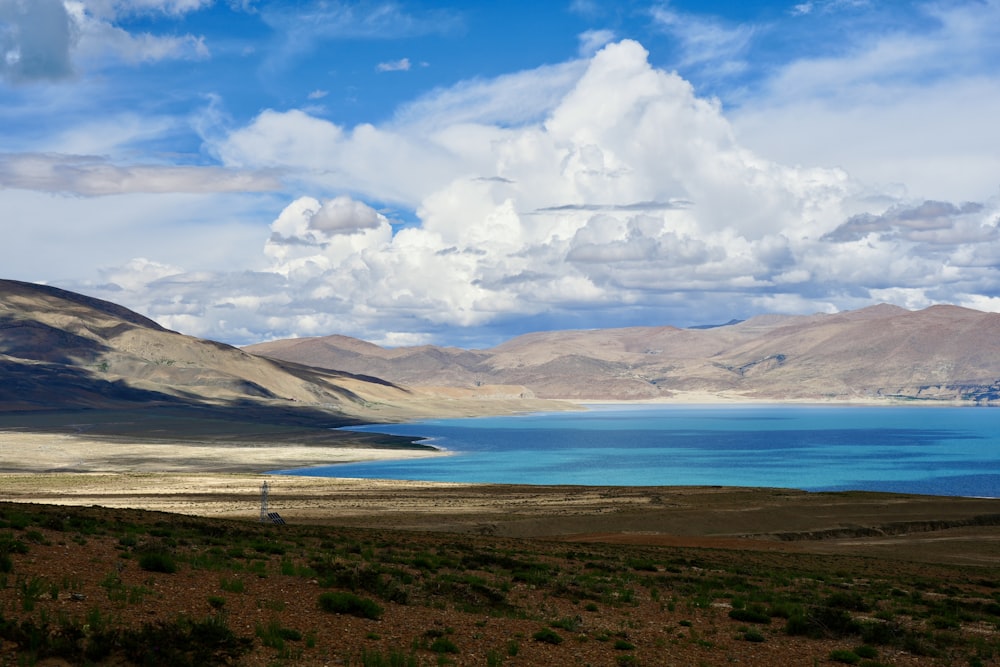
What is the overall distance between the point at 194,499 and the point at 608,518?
31.3m

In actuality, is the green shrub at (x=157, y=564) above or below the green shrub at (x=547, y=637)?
above

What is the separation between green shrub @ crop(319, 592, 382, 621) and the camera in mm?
16500

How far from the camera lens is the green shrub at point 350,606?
16500mm

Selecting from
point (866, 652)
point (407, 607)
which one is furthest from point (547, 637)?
point (866, 652)

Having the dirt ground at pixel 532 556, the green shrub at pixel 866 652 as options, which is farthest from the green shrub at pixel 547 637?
the green shrub at pixel 866 652

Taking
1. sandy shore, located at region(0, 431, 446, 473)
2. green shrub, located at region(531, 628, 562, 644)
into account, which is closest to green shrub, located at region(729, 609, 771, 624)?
A: green shrub, located at region(531, 628, 562, 644)

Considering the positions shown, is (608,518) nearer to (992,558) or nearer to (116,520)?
(992,558)

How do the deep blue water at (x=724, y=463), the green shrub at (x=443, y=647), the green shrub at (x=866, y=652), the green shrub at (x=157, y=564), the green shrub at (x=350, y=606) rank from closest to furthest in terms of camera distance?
the green shrub at (x=443, y=647) < the green shrub at (x=350, y=606) < the green shrub at (x=866, y=652) < the green shrub at (x=157, y=564) < the deep blue water at (x=724, y=463)

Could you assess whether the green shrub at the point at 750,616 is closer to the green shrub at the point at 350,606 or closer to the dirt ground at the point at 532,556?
the dirt ground at the point at 532,556

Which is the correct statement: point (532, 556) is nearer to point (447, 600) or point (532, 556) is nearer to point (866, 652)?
point (447, 600)

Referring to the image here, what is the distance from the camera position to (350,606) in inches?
655

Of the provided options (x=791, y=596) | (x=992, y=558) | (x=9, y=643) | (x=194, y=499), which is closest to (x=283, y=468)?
(x=194, y=499)

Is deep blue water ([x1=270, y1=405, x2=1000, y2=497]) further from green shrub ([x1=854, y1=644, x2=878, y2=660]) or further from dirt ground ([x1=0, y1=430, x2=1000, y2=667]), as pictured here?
green shrub ([x1=854, y1=644, x2=878, y2=660])

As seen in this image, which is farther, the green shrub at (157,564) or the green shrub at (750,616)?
the green shrub at (750,616)
